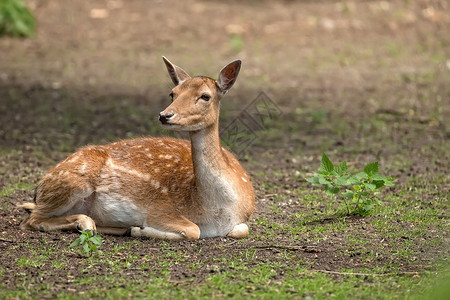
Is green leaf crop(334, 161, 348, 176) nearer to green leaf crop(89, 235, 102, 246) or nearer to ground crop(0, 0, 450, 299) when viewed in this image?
ground crop(0, 0, 450, 299)

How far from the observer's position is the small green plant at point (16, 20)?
532 inches

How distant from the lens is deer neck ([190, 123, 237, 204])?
570 centimetres

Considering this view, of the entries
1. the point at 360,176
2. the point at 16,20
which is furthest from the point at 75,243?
the point at 16,20

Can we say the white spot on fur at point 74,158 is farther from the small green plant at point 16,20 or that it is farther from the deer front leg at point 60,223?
the small green plant at point 16,20

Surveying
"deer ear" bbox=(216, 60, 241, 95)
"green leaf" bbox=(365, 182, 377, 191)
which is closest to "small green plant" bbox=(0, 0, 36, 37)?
"deer ear" bbox=(216, 60, 241, 95)

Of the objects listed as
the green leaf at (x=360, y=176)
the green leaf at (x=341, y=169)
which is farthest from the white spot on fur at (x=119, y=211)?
the green leaf at (x=360, y=176)

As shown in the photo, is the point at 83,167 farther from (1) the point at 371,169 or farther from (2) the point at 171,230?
(1) the point at 371,169

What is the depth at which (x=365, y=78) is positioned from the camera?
11727 millimetres

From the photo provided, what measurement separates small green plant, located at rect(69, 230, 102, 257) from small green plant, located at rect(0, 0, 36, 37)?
29.2ft

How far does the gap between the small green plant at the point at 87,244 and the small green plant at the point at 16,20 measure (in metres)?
8.91

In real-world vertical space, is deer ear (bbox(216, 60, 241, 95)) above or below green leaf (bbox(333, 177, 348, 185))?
above

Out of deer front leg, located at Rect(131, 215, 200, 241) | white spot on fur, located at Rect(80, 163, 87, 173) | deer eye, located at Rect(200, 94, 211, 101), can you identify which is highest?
deer eye, located at Rect(200, 94, 211, 101)

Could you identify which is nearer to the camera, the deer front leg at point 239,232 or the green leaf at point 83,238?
the green leaf at point 83,238

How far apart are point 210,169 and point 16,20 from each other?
29.9 ft
